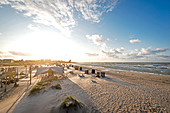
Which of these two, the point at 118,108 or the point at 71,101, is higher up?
the point at 71,101

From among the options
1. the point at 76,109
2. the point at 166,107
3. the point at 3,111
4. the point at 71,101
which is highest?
the point at 71,101

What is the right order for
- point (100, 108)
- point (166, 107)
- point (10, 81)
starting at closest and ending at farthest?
point (100, 108) → point (166, 107) → point (10, 81)

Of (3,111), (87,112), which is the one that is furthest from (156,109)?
(3,111)

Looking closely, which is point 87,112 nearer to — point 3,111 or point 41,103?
point 41,103

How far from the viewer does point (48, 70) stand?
1445 cm

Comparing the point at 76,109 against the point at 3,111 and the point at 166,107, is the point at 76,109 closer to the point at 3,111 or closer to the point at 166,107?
the point at 3,111

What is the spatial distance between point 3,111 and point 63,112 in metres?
4.56

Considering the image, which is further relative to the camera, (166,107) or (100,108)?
(166,107)

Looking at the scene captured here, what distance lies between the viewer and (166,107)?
19.1 feet

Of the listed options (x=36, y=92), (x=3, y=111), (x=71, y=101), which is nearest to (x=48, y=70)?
(x=36, y=92)

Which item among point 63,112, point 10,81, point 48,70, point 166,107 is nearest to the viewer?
point 63,112

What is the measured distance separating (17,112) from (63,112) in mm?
3312

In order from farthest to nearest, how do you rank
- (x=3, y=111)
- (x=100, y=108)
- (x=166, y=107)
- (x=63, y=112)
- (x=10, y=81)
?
(x=10, y=81), (x=166, y=107), (x=100, y=108), (x=3, y=111), (x=63, y=112)

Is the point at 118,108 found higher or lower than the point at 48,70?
lower
